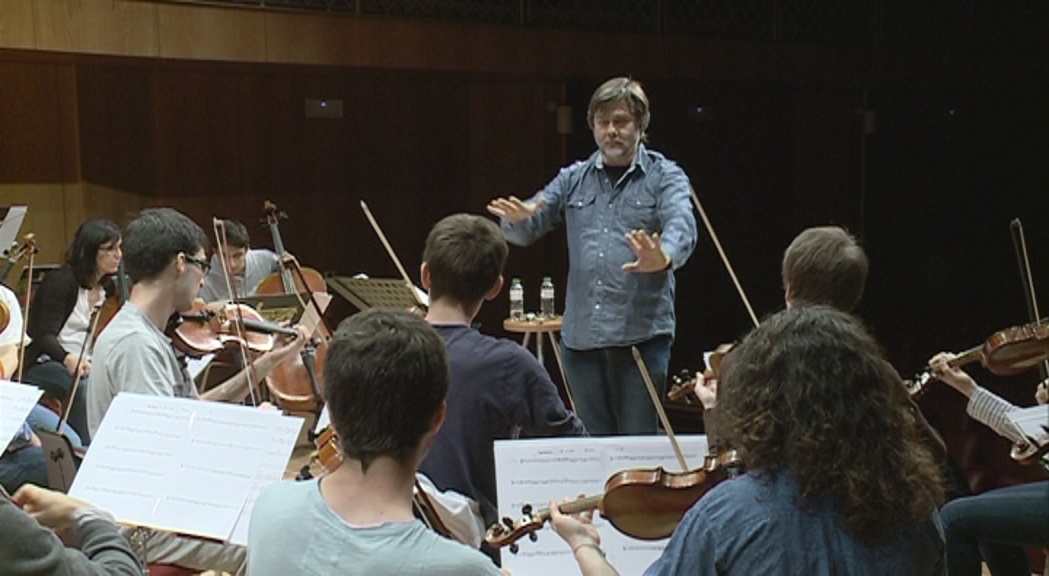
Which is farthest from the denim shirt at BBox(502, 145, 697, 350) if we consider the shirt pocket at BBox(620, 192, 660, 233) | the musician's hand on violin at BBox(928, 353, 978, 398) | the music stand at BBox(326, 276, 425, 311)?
the musician's hand on violin at BBox(928, 353, 978, 398)

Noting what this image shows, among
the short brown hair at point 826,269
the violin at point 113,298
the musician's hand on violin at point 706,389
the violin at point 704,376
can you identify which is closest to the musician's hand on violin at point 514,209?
the violin at point 704,376

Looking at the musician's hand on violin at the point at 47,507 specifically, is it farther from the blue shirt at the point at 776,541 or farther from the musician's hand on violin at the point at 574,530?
the blue shirt at the point at 776,541

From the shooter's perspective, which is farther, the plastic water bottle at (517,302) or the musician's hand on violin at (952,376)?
the plastic water bottle at (517,302)

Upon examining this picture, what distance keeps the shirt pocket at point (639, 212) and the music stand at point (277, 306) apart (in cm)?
164

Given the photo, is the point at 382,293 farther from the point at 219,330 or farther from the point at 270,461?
the point at 270,461

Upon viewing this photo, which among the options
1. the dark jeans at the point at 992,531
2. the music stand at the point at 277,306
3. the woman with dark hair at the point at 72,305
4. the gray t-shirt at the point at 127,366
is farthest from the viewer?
the woman with dark hair at the point at 72,305

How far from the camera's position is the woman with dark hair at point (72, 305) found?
4.54 meters

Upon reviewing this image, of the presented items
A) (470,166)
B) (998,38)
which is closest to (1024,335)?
(470,166)

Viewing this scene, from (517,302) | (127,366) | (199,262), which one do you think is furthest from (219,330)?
(517,302)

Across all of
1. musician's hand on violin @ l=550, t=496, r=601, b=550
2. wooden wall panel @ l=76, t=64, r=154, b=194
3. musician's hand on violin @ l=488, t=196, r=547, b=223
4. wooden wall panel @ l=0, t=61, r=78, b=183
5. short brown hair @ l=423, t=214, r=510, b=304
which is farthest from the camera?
wooden wall panel @ l=76, t=64, r=154, b=194

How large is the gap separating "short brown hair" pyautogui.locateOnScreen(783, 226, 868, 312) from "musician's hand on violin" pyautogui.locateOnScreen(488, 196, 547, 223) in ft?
3.56

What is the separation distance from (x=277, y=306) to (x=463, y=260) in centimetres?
213

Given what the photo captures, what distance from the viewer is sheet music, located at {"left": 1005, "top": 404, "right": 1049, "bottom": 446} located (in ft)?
4.96

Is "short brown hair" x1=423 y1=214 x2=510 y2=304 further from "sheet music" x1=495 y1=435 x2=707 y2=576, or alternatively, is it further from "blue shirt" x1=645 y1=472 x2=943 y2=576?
"blue shirt" x1=645 y1=472 x2=943 y2=576
